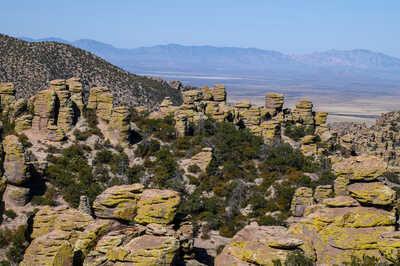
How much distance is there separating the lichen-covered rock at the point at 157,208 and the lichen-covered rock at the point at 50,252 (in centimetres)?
461

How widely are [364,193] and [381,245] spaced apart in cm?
359

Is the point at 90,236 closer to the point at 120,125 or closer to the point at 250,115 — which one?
the point at 120,125

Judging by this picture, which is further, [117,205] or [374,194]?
[117,205]

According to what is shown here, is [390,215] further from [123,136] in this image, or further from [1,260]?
[123,136]

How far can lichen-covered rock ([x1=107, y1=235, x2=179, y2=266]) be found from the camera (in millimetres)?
19844

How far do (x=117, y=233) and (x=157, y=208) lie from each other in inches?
127

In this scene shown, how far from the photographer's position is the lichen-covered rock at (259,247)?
19984 millimetres

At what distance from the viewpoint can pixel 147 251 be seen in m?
20.1

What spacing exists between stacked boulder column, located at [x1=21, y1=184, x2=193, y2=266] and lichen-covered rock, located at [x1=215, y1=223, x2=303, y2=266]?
9.46 feet

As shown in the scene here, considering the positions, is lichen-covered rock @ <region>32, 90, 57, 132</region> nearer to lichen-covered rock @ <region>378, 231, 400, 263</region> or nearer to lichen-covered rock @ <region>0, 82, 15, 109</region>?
lichen-covered rock @ <region>0, 82, 15, 109</region>

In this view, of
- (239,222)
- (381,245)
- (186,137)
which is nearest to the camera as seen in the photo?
(381,245)

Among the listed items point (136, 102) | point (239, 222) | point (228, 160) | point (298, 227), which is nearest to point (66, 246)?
point (298, 227)

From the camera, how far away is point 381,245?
20562mm

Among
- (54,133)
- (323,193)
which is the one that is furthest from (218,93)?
(323,193)
